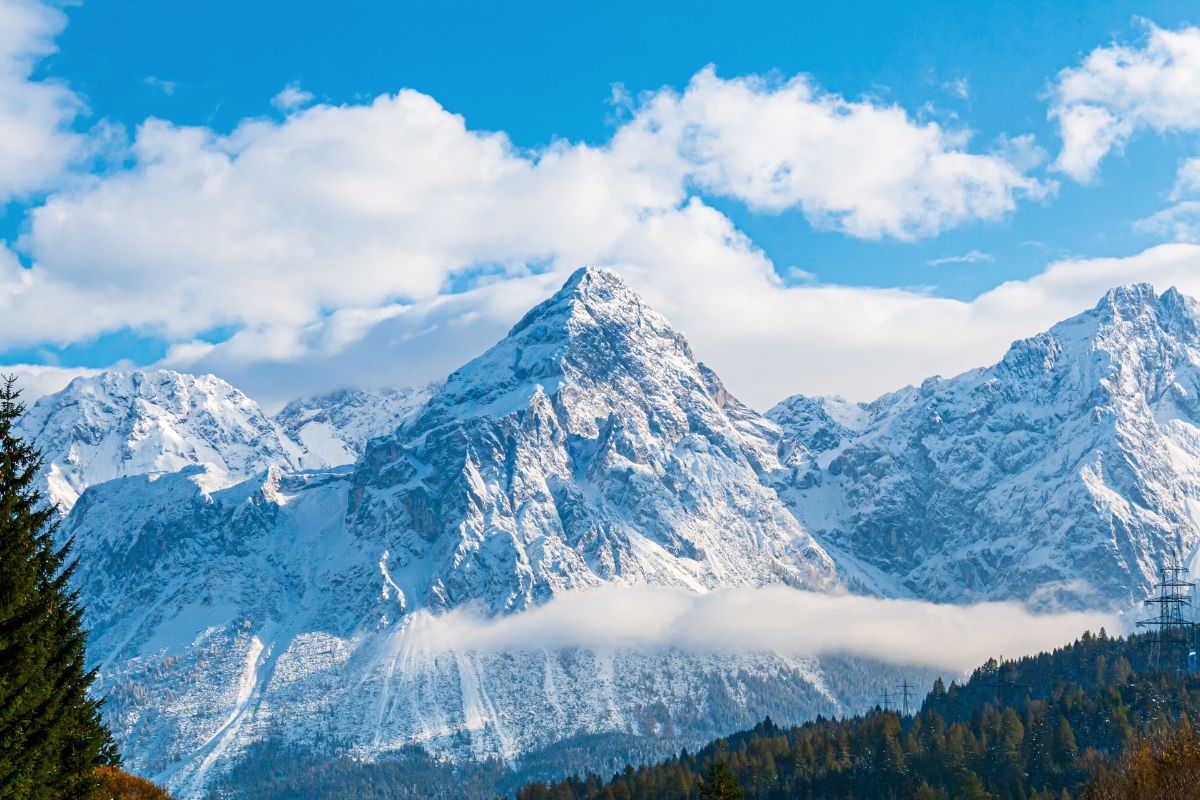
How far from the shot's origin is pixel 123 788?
84875 mm

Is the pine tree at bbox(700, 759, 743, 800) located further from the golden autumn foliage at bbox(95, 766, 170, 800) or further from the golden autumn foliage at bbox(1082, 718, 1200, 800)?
the golden autumn foliage at bbox(95, 766, 170, 800)

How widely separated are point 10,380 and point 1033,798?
16927 centimetres

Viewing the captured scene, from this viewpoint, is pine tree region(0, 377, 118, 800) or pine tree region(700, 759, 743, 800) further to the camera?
pine tree region(700, 759, 743, 800)

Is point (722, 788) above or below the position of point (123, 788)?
below

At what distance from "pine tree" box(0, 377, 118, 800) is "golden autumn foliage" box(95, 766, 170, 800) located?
13.9m

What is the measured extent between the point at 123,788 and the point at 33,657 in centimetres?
3601

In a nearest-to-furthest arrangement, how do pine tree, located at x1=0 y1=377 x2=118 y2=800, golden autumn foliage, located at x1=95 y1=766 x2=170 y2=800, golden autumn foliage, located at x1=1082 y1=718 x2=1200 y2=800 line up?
pine tree, located at x1=0 y1=377 x2=118 y2=800, golden autumn foliage, located at x1=95 y1=766 x2=170 y2=800, golden autumn foliage, located at x1=1082 y1=718 x2=1200 y2=800

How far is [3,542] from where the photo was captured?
5200cm

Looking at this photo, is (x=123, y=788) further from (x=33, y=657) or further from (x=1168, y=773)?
(x=1168, y=773)

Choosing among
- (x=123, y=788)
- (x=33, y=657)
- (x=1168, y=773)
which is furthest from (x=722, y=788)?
(x=33, y=657)

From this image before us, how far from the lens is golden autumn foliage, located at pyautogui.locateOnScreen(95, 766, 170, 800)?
77.6m

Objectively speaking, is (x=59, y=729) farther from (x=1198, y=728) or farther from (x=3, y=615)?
(x=1198, y=728)

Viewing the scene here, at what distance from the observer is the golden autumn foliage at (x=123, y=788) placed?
255ft

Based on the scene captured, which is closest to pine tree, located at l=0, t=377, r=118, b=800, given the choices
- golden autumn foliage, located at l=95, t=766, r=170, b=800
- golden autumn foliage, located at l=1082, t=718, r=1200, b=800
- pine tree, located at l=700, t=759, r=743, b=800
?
golden autumn foliage, located at l=95, t=766, r=170, b=800
